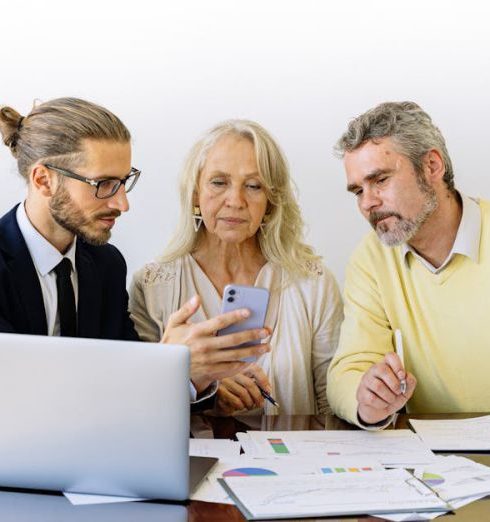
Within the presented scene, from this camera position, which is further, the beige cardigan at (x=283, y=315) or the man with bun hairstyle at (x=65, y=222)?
the beige cardigan at (x=283, y=315)

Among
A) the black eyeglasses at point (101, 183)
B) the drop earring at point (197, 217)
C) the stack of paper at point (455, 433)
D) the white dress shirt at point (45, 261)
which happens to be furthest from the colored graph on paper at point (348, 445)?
the drop earring at point (197, 217)

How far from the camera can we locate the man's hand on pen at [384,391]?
1994mm

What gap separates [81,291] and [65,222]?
21 cm

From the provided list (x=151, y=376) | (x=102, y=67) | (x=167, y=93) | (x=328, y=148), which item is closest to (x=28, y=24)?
(x=102, y=67)

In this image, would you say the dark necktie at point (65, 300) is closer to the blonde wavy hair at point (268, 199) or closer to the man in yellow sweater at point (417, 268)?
the blonde wavy hair at point (268, 199)

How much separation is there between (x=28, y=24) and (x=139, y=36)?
39 cm

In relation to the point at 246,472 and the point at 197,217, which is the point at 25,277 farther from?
the point at 246,472

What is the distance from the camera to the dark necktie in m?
2.39

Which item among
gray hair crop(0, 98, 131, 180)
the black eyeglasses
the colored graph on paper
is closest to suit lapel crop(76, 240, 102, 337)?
the black eyeglasses

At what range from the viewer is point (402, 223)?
2.51 m

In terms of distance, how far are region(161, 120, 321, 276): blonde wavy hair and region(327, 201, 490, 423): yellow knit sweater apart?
0.34 m

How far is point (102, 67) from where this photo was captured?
113 inches

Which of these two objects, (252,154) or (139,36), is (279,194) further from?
(139,36)

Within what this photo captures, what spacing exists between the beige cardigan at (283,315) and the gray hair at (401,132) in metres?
0.50
